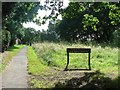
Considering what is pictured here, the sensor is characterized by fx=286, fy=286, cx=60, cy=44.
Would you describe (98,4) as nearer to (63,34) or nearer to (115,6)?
(115,6)

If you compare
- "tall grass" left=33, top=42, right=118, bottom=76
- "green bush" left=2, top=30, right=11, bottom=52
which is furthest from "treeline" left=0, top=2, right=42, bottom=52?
"tall grass" left=33, top=42, right=118, bottom=76

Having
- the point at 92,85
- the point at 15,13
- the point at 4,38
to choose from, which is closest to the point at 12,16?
the point at 15,13

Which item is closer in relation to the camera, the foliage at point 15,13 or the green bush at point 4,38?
the green bush at point 4,38

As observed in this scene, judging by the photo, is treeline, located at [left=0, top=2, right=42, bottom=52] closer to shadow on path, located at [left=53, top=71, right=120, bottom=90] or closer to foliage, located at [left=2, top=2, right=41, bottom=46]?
foliage, located at [left=2, top=2, right=41, bottom=46]

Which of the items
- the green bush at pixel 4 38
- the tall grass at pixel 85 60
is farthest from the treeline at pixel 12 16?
the tall grass at pixel 85 60

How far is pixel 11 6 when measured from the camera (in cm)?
3284

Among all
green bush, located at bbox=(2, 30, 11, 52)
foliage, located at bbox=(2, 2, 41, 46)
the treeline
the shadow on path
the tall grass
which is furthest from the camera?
foliage, located at bbox=(2, 2, 41, 46)

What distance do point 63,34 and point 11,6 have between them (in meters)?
36.6

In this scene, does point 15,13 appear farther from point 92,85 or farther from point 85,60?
point 92,85

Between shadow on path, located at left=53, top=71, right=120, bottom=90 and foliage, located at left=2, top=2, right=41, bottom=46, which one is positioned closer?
shadow on path, located at left=53, top=71, right=120, bottom=90

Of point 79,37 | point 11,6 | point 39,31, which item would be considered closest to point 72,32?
point 79,37

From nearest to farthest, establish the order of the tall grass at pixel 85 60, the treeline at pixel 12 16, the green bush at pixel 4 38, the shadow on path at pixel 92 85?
the shadow on path at pixel 92 85
the tall grass at pixel 85 60
the green bush at pixel 4 38
the treeline at pixel 12 16

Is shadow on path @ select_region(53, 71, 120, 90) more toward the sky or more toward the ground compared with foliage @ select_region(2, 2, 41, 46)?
more toward the ground

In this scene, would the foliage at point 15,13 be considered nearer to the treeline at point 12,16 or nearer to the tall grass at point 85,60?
the treeline at point 12,16
